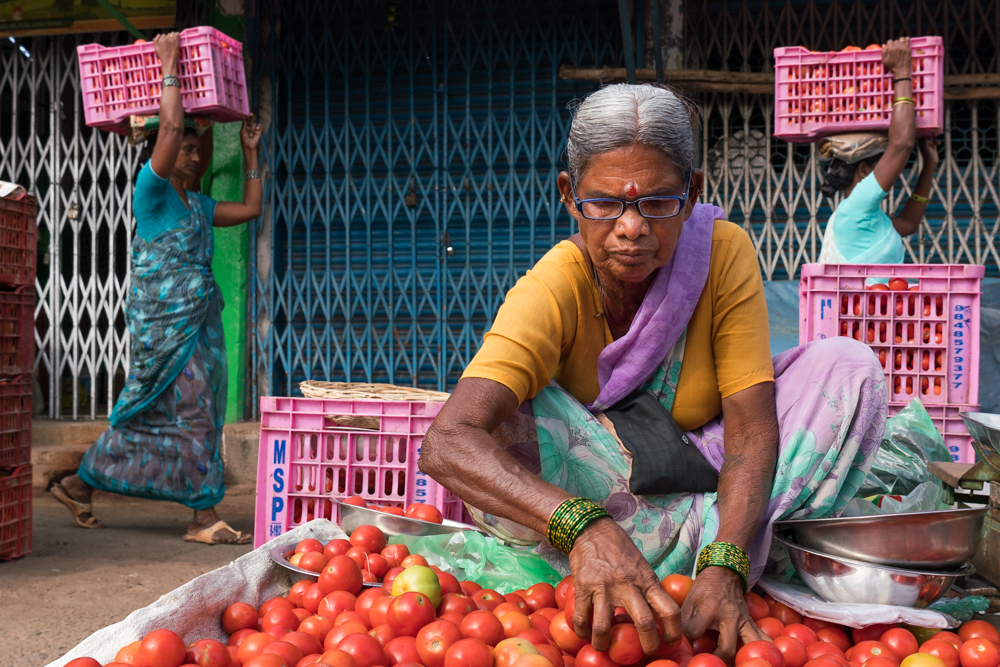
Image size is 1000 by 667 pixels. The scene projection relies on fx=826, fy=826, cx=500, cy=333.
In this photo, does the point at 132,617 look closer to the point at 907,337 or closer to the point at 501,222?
the point at 907,337

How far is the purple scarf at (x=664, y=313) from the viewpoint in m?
1.95

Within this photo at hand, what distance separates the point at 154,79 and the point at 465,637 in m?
3.35

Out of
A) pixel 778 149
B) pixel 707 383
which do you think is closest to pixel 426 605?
pixel 707 383

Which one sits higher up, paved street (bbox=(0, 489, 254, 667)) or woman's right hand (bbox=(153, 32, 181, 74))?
woman's right hand (bbox=(153, 32, 181, 74))

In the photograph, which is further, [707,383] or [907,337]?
[907,337]

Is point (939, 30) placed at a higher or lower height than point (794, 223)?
higher

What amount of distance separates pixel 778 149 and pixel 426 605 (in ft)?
15.0

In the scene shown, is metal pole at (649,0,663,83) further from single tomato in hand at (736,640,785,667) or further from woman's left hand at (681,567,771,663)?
single tomato in hand at (736,640,785,667)

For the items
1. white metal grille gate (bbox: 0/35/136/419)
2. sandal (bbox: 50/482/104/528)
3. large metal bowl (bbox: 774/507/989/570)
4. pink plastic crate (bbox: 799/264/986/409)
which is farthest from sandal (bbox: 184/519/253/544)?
large metal bowl (bbox: 774/507/989/570)

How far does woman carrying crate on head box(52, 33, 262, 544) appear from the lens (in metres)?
3.85

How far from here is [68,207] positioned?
18.8ft

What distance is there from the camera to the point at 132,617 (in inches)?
60.9

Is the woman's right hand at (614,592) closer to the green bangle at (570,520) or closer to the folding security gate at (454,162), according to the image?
the green bangle at (570,520)

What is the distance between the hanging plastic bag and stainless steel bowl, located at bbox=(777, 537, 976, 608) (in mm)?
726
